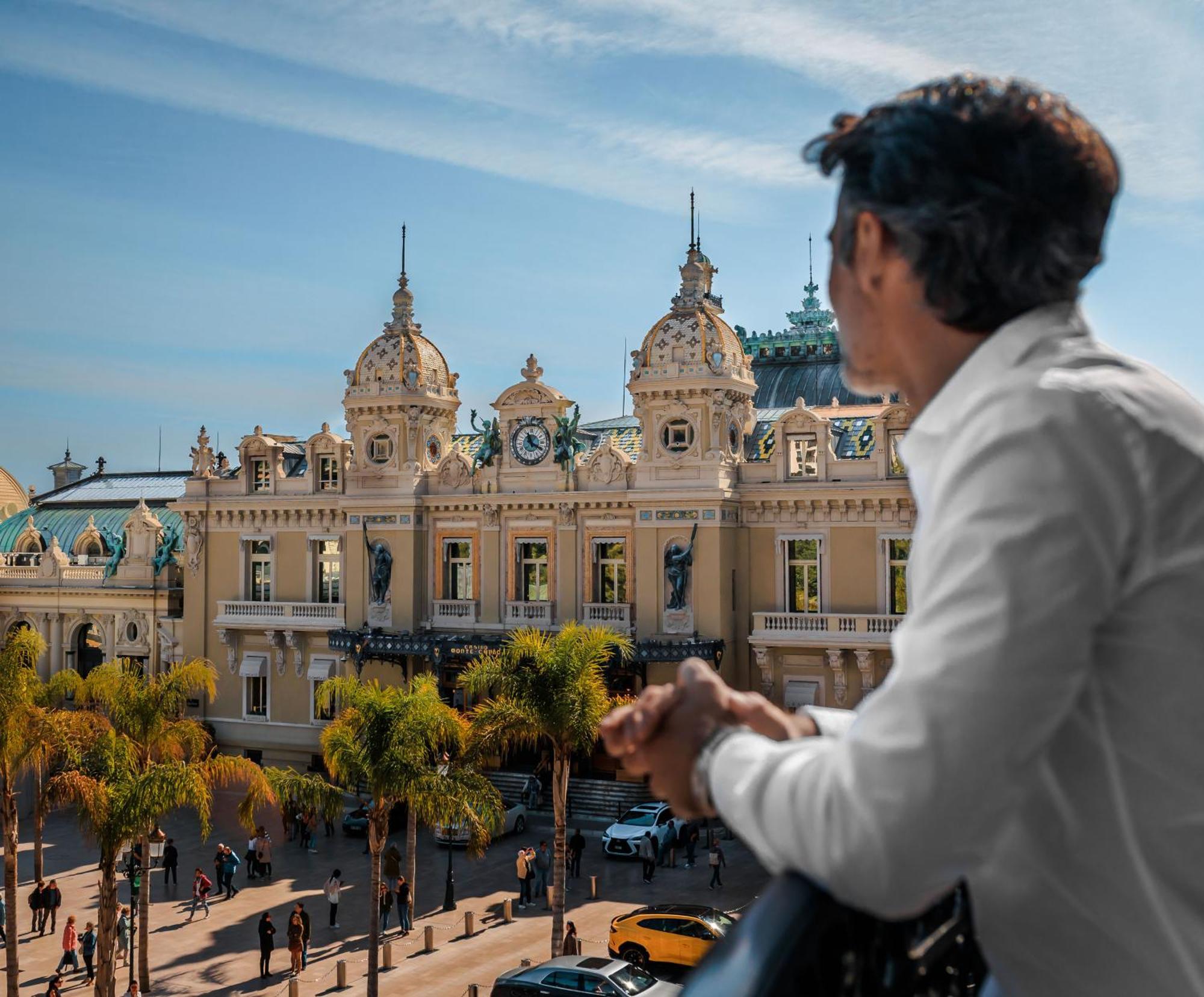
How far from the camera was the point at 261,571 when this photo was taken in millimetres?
43094

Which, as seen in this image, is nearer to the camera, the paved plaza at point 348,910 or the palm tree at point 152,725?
the palm tree at point 152,725

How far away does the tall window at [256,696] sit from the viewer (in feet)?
139

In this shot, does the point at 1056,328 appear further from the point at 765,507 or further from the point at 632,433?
the point at 632,433

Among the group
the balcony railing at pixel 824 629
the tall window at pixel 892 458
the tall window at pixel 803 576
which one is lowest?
the balcony railing at pixel 824 629

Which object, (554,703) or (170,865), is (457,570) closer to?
(170,865)

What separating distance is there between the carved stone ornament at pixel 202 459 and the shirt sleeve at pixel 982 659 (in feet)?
147

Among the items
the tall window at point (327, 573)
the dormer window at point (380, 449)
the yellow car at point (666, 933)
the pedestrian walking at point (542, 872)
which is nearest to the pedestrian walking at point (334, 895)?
the pedestrian walking at point (542, 872)

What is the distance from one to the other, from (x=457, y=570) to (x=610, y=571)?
5273 mm

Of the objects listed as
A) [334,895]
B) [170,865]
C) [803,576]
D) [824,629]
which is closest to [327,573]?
[170,865]

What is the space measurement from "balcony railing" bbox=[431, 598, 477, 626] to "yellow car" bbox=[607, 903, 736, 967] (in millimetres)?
15988

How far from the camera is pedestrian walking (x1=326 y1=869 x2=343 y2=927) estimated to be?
89.6ft

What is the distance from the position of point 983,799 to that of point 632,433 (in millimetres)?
39270

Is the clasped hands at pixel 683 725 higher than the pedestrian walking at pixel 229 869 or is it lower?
higher

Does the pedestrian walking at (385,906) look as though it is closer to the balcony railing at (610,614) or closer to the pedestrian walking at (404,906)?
the pedestrian walking at (404,906)
